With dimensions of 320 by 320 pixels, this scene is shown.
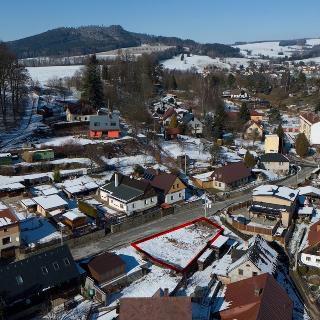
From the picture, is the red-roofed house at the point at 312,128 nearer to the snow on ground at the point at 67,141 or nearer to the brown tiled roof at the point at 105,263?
the snow on ground at the point at 67,141

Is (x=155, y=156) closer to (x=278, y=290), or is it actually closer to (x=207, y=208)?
(x=207, y=208)

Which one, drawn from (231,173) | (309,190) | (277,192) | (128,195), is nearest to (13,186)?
(128,195)

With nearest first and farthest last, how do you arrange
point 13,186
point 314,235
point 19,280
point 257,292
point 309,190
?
point 257,292 < point 19,280 < point 314,235 < point 13,186 < point 309,190

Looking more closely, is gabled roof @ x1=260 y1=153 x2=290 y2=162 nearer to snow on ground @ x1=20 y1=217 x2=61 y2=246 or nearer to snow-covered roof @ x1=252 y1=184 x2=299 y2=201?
snow-covered roof @ x1=252 y1=184 x2=299 y2=201

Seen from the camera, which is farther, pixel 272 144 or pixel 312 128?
pixel 312 128

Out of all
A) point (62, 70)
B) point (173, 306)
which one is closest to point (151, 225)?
point (173, 306)

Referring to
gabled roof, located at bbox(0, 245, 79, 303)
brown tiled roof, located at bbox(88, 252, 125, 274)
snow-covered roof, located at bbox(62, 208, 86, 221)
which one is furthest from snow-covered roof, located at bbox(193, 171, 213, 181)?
gabled roof, located at bbox(0, 245, 79, 303)

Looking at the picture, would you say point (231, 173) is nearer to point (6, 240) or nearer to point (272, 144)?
point (272, 144)
